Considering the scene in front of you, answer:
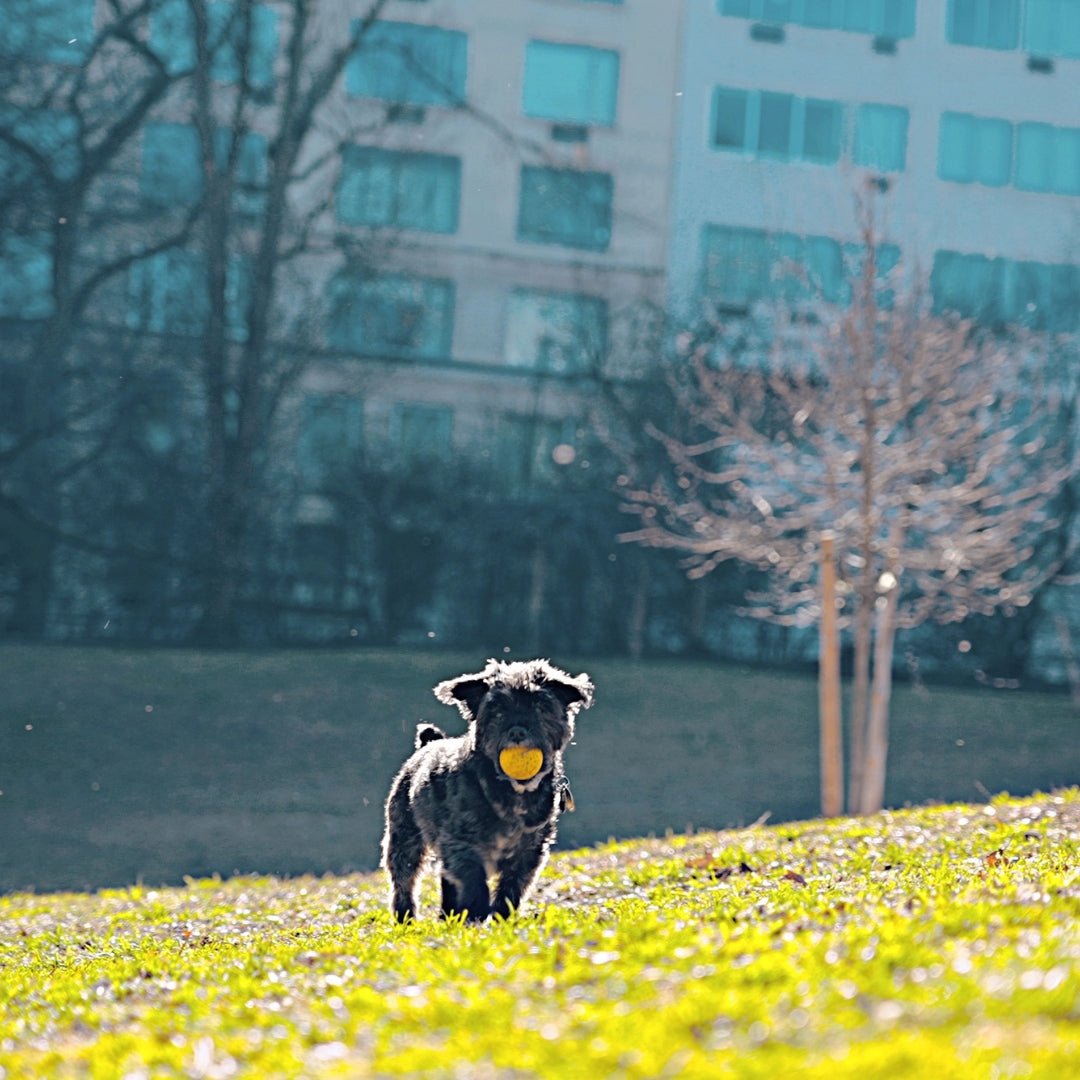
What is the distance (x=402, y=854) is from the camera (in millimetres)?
10633

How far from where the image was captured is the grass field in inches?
1003

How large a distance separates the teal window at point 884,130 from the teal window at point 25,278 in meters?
20.8

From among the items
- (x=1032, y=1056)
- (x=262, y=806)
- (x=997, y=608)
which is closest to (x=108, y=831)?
(x=262, y=806)

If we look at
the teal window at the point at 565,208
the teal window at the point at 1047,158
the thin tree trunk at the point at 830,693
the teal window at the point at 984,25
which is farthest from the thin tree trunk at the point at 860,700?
the teal window at the point at 984,25

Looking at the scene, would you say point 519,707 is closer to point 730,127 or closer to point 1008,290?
point 1008,290

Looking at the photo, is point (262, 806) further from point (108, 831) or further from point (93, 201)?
point (93, 201)

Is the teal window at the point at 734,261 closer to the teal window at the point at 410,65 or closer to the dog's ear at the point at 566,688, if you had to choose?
the teal window at the point at 410,65

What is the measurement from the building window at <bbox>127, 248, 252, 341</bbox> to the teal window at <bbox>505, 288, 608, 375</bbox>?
7.57 metres

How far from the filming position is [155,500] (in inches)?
1471

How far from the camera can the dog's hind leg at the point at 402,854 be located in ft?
34.8

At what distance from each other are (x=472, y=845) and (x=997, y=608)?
98.7ft

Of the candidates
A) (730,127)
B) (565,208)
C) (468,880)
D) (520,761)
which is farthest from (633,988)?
(730,127)

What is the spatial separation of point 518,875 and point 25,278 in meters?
31.0

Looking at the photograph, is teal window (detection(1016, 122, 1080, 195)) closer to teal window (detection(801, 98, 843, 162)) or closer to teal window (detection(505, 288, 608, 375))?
teal window (detection(801, 98, 843, 162))
